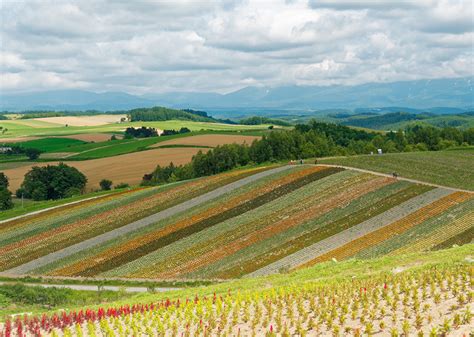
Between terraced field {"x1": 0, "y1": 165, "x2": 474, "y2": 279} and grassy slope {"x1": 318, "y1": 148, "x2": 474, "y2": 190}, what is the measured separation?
155 inches

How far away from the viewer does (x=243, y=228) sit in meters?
62.8

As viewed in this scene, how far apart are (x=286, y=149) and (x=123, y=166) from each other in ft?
125

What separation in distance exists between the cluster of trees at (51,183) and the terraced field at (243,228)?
4096 centimetres

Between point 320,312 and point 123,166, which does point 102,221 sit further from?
point 123,166

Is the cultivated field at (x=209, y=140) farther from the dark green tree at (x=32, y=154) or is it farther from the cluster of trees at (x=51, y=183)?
the cluster of trees at (x=51, y=183)

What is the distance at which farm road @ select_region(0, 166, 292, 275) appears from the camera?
59.7 meters

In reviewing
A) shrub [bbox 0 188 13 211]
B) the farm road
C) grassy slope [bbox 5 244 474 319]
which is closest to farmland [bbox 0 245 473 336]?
grassy slope [bbox 5 244 474 319]

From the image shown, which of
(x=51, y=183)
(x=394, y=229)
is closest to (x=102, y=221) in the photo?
(x=394, y=229)

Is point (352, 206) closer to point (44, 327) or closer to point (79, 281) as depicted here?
point (79, 281)

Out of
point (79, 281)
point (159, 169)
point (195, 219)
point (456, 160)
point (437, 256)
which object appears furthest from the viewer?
point (159, 169)

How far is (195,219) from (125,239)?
8074mm

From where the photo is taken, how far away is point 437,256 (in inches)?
1259

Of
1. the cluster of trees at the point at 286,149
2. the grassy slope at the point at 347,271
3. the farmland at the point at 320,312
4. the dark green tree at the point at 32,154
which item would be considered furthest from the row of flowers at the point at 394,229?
the dark green tree at the point at 32,154

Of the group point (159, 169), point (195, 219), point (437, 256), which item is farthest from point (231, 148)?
point (437, 256)
